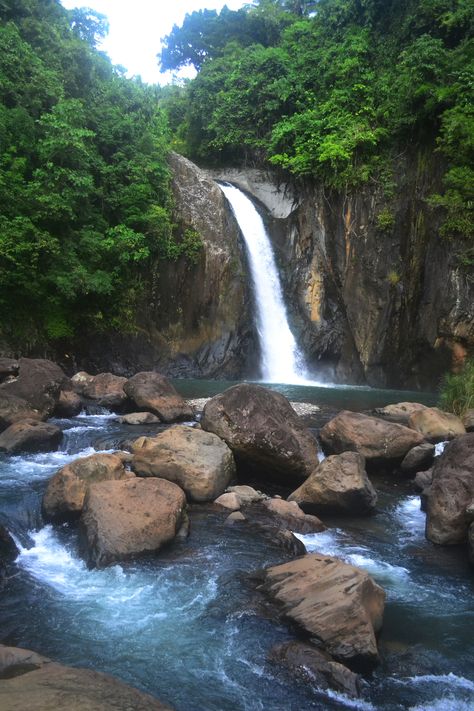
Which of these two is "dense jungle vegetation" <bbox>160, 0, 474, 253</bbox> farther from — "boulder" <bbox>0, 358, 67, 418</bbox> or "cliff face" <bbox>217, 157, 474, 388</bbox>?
"boulder" <bbox>0, 358, 67, 418</bbox>

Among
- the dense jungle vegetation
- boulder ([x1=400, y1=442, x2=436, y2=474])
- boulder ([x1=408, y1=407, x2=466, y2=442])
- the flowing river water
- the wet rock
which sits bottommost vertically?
the flowing river water

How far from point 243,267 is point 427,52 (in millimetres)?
9889

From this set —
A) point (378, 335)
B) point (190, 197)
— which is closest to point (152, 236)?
point (190, 197)

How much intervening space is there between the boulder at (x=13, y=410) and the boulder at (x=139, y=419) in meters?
1.84

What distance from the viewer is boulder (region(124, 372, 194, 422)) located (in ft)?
39.1

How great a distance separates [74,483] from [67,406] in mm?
5471

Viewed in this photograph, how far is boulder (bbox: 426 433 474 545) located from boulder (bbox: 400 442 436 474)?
5.88ft

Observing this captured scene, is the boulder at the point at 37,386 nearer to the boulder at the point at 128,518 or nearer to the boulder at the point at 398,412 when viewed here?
the boulder at the point at 128,518

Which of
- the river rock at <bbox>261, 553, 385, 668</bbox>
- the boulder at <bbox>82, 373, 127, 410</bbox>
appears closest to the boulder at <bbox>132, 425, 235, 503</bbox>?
the river rock at <bbox>261, 553, 385, 668</bbox>

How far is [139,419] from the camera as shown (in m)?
11.6

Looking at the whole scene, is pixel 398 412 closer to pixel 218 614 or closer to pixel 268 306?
pixel 218 614

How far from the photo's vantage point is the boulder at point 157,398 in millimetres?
11906

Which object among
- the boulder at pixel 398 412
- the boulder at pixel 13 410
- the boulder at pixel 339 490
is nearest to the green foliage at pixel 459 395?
the boulder at pixel 398 412

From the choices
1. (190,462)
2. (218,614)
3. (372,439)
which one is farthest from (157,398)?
(218,614)
